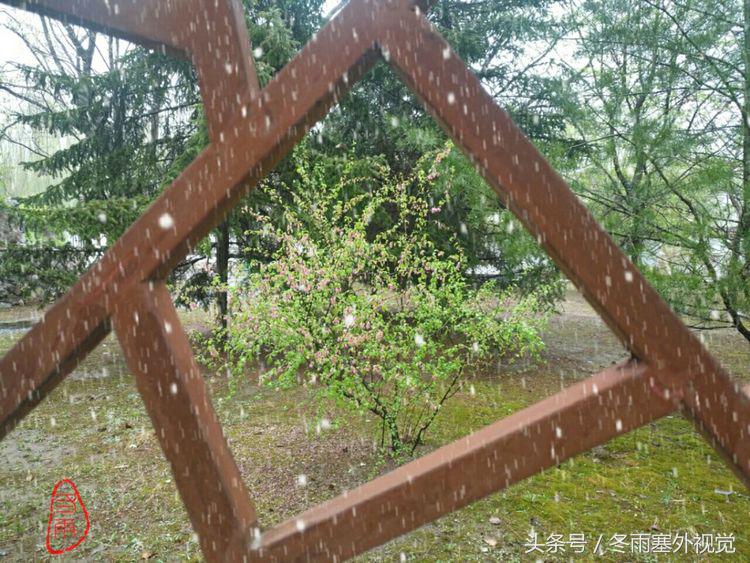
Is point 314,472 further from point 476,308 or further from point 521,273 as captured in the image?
point 521,273

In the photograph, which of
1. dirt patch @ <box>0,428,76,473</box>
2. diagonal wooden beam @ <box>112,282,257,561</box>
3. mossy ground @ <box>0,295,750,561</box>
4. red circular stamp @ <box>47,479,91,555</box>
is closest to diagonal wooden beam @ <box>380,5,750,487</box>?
diagonal wooden beam @ <box>112,282,257,561</box>

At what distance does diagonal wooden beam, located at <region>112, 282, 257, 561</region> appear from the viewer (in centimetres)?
121

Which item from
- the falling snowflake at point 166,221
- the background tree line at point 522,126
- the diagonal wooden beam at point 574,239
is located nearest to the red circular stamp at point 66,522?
the background tree line at point 522,126

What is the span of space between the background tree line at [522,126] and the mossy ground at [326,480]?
1344 mm

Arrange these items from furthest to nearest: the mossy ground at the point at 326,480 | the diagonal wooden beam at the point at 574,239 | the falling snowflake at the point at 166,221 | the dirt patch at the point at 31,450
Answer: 1. the dirt patch at the point at 31,450
2. the mossy ground at the point at 326,480
3. the falling snowflake at the point at 166,221
4. the diagonal wooden beam at the point at 574,239

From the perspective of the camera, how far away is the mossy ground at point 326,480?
3635 mm

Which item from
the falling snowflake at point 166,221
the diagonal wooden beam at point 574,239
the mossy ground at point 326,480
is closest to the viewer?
the diagonal wooden beam at point 574,239

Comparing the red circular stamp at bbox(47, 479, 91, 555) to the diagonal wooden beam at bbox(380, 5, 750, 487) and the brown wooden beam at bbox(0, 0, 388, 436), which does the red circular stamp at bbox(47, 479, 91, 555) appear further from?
the diagonal wooden beam at bbox(380, 5, 750, 487)

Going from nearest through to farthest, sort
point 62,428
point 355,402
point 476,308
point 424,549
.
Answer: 1. point 424,549
2. point 355,402
3. point 476,308
4. point 62,428

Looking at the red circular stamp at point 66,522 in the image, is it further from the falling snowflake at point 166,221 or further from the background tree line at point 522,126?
the falling snowflake at point 166,221

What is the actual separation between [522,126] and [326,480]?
5779 mm

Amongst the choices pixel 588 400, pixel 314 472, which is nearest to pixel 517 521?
pixel 314 472

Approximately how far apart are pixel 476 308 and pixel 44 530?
3.72 metres

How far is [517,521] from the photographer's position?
379cm
